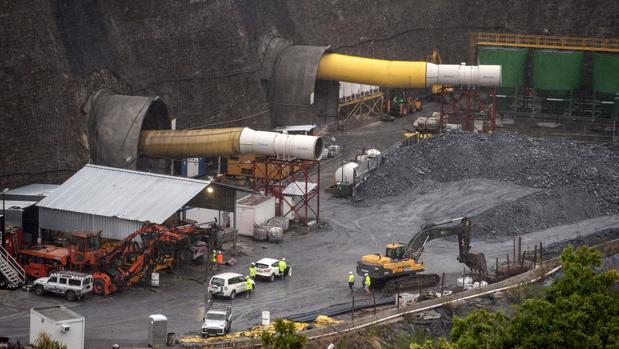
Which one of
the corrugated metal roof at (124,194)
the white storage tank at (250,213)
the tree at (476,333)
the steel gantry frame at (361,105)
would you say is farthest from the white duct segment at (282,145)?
the steel gantry frame at (361,105)

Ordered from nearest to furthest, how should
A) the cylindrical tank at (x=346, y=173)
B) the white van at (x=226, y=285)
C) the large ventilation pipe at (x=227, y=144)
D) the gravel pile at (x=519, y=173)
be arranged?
1. the white van at (x=226, y=285)
2. the large ventilation pipe at (x=227, y=144)
3. the gravel pile at (x=519, y=173)
4. the cylindrical tank at (x=346, y=173)

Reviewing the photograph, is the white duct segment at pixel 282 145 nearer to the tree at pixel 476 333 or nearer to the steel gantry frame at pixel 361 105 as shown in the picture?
the tree at pixel 476 333

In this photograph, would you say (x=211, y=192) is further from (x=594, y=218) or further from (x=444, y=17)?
(x=444, y=17)

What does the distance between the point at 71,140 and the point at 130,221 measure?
35.8 ft

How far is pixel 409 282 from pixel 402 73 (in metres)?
24.9

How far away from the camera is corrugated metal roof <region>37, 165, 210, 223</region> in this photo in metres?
53.9

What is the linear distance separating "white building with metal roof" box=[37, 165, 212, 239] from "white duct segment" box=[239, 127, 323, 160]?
5059 millimetres

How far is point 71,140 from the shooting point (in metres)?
63.0

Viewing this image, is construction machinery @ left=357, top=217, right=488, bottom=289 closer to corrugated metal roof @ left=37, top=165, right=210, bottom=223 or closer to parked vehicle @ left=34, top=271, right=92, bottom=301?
corrugated metal roof @ left=37, top=165, right=210, bottom=223

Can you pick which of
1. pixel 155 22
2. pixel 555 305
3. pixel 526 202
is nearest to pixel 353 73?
pixel 155 22

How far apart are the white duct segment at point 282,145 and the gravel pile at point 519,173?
699 centimetres

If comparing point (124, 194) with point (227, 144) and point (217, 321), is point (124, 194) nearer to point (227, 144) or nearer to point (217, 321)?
point (227, 144)

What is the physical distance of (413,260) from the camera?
53.3 meters

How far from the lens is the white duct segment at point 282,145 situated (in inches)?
2361
